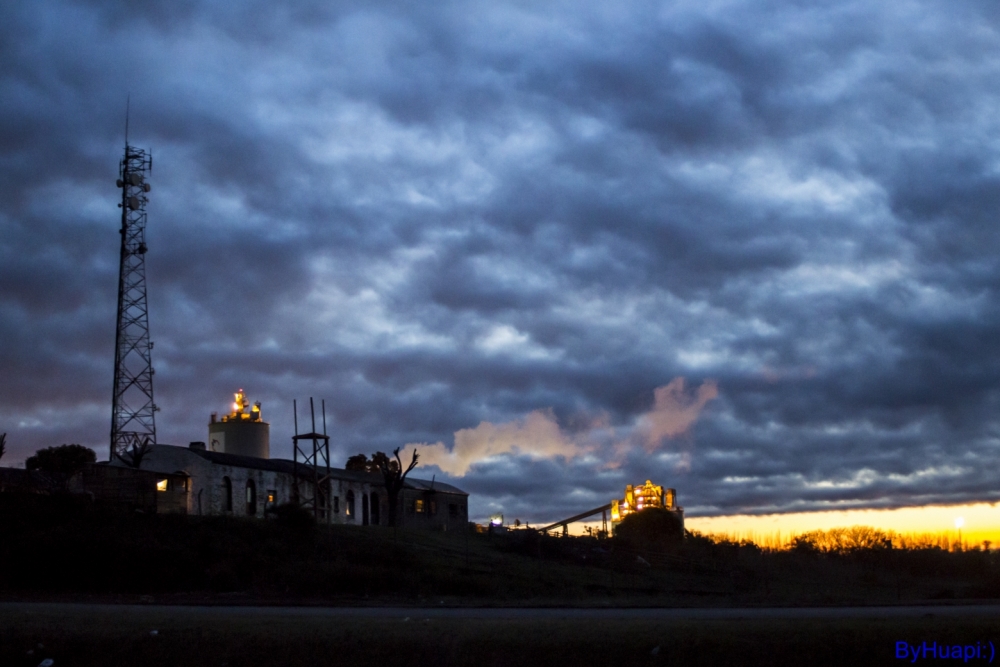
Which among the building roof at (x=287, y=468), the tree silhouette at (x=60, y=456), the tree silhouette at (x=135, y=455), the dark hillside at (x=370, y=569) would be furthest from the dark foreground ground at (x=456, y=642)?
the tree silhouette at (x=60, y=456)

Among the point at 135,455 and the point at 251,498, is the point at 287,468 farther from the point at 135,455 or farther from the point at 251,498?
the point at 135,455

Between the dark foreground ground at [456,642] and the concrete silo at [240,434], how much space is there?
5171cm

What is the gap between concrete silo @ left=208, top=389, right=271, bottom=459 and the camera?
73812 millimetres

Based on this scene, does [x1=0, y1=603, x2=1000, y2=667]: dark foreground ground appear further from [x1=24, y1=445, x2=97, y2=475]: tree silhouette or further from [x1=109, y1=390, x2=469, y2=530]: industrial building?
[x1=24, y1=445, x2=97, y2=475]: tree silhouette

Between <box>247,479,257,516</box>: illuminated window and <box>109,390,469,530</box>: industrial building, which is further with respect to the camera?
<box>247,479,257,516</box>: illuminated window

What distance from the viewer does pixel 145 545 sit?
4175cm

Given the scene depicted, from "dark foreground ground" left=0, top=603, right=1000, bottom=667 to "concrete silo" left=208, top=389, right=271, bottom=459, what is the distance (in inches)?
2036

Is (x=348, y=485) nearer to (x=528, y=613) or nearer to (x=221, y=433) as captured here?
(x=221, y=433)

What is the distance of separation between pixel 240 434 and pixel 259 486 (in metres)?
8.49

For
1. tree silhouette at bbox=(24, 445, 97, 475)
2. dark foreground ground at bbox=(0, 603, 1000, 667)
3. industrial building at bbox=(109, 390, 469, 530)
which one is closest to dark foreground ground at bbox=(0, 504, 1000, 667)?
dark foreground ground at bbox=(0, 603, 1000, 667)

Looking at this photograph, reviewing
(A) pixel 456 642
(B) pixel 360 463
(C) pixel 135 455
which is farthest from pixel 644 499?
(A) pixel 456 642

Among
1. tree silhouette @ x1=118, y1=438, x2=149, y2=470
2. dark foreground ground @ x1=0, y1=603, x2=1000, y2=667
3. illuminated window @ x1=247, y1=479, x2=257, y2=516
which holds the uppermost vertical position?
tree silhouette @ x1=118, y1=438, x2=149, y2=470

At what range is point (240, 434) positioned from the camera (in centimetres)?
7406

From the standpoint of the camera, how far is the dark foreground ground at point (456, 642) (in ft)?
63.6
